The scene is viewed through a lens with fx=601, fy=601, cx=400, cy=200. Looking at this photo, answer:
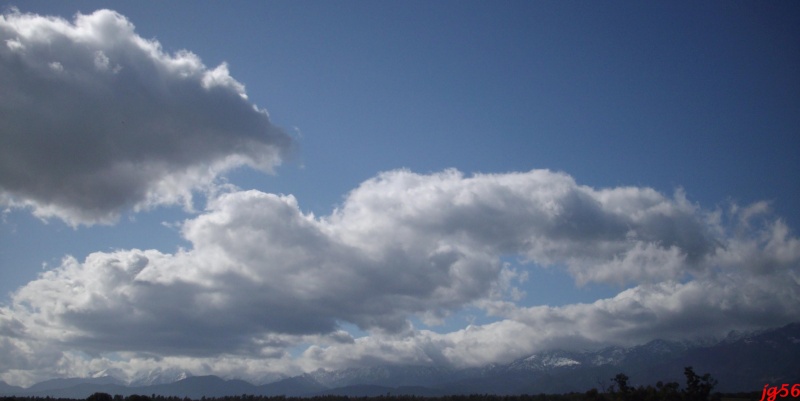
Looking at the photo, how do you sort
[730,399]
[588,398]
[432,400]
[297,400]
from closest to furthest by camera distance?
[588,398] < [730,399] < [432,400] < [297,400]

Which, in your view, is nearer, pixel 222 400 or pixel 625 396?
pixel 625 396

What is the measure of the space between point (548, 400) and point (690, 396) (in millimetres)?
28331

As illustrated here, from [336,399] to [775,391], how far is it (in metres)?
75.8

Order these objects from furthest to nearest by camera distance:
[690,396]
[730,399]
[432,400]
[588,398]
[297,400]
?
[297,400] → [432,400] → [730,399] → [588,398] → [690,396]

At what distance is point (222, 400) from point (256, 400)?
728 centimetres

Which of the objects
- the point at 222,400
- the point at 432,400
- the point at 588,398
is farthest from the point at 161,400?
the point at 588,398

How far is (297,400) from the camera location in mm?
111438

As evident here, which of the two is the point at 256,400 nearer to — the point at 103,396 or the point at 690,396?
the point at 103,396

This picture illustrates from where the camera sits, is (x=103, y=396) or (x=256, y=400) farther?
(x=256, y=400)

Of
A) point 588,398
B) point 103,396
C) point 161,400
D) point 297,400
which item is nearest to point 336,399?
point 297,400

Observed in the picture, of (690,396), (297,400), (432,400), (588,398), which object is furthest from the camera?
(297,400)

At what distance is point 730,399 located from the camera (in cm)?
9288

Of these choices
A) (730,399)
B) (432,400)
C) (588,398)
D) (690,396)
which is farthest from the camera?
(432,400)

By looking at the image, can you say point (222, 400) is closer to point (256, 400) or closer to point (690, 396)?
point (256, 400)
